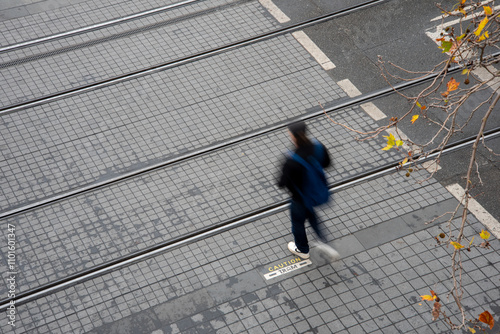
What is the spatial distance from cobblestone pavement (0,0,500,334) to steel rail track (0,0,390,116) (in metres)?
0.10

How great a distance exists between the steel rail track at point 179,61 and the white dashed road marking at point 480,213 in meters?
4.07

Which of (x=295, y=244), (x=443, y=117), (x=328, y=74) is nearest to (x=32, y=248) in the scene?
(x=295, y=244)

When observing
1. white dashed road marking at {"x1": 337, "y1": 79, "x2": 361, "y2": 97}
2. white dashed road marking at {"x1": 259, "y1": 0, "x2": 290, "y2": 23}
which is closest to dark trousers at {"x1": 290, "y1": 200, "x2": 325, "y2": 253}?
white dashed road marking at {"x1": 337, "y1": 79, "x2": 361, "y2": 97}

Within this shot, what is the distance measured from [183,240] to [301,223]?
5.08ft

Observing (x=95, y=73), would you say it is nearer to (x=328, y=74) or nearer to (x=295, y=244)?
(x=328, y=74)

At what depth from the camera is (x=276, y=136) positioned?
28.3ft

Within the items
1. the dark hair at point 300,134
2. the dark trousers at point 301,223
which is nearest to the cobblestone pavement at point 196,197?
the dark trousers at point 301,223

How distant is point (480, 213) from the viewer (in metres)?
7.57

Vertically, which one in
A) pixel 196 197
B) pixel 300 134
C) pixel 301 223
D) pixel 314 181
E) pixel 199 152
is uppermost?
pixel 300 134

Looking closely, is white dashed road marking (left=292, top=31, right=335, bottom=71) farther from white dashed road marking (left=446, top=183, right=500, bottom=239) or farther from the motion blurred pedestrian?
the motion blurred pedestrian

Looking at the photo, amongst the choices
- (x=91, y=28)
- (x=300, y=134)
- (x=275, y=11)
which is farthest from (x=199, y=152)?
(x=275, y=11)

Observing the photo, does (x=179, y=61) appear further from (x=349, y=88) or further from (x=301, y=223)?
(x=301, y=223)

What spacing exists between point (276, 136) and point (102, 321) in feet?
11.5

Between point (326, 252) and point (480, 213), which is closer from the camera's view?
point (326, 252)
